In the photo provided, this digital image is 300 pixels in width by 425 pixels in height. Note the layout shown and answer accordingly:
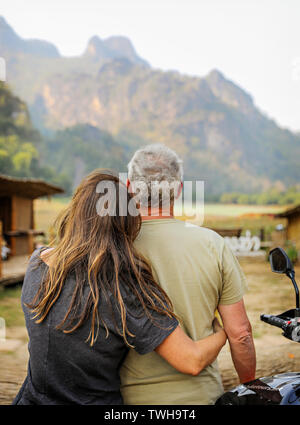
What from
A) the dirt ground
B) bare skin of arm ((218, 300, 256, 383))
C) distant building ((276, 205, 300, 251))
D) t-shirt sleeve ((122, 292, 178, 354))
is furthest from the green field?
t-shirt sleeve ((122, 292, 178, 354))

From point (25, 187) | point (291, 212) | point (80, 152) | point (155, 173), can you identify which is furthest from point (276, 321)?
point (80, 152)

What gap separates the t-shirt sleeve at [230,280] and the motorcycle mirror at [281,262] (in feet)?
0.47

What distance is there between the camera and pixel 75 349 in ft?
4.11

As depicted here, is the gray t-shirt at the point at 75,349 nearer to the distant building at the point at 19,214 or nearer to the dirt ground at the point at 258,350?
the dirt ground at the point at 258,350

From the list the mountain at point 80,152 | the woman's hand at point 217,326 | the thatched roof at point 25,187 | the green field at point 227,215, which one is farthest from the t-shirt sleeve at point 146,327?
the mountain at point 80,152

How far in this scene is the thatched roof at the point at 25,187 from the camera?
1142 centimetres

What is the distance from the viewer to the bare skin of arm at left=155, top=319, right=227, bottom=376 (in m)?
1.30

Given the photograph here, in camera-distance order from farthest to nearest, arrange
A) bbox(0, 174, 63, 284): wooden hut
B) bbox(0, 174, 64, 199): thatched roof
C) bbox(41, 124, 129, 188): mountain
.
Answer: bbox(41, 124, 129, 188): mountain → bbox(0, 174, 63, 284): wooden hut → bbox(0, 174, 64, 199): thatched roof

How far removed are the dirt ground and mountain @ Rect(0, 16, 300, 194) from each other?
54135 mm

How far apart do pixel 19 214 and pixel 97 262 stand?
45.1 ft

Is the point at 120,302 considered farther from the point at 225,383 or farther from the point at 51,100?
the point at 51,100

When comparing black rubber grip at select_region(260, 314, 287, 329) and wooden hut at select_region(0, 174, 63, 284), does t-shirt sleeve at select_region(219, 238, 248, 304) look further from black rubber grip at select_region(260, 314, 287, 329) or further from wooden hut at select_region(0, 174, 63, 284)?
wooden hut at select_region(0, 174, 63, 284)

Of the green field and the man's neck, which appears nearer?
the man's neck

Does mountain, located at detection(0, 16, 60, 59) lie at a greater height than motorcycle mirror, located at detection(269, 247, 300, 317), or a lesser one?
greater
